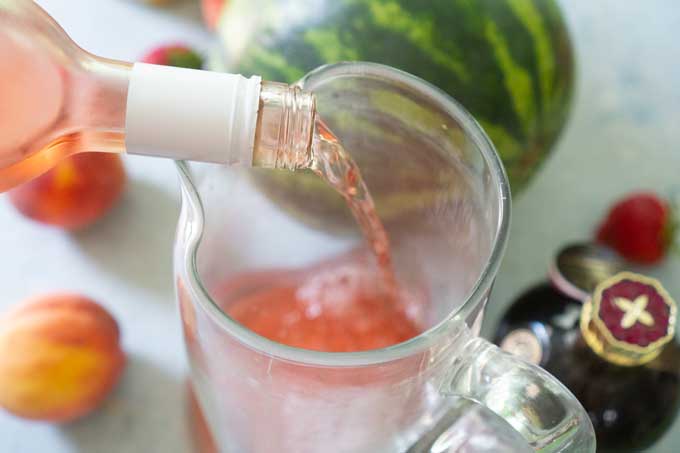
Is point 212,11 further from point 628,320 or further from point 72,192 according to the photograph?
point 628,320

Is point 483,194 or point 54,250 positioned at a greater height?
point 483,194

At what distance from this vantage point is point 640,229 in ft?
2.97

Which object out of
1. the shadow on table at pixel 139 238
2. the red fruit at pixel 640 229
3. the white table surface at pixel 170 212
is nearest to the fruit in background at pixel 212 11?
the white table surface at pixel 170 212

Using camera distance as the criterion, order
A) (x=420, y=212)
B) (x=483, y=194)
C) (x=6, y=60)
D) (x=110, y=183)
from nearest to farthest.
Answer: (x=6, y=60), (x=483, y=194), (x=420, y=212), (x=110, y=183)

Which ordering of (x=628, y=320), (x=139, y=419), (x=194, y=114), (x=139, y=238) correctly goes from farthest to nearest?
(x=139, y=238) → (x=139, y=419) → (x=628, y=320) → (x=194, y=114)

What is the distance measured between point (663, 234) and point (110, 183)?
0.58 m

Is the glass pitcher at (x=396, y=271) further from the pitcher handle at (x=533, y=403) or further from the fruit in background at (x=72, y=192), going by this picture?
the fruit in background at (x=72, y=192)

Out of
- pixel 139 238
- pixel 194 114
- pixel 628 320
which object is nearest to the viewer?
pixel 194 114

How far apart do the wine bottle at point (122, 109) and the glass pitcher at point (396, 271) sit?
0.25 feet

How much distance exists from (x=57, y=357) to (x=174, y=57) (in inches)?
14.4

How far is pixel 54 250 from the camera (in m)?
0.88

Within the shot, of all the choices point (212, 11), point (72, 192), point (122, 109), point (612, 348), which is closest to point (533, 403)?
point (612, 348)

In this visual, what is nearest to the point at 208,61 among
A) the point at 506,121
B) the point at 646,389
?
the point at 506,121

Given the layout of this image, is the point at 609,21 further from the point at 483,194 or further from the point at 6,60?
the point at 6,60
